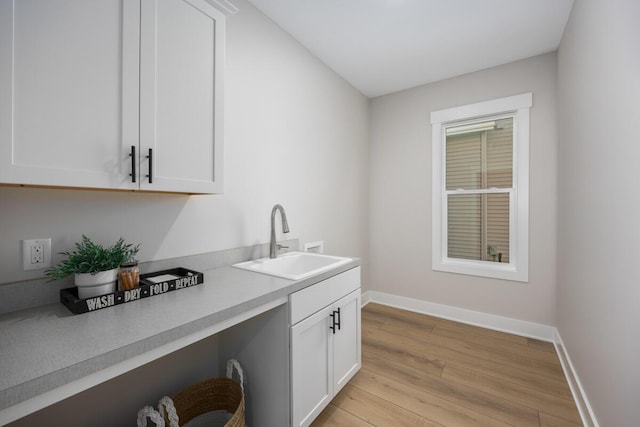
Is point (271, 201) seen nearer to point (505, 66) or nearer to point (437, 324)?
point (437, 324)

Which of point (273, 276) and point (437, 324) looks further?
point (437, 324)

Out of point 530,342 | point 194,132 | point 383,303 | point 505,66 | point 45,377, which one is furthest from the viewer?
point 383,303

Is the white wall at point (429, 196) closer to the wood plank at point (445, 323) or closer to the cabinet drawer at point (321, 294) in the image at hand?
the wood plank at point (445, 323)

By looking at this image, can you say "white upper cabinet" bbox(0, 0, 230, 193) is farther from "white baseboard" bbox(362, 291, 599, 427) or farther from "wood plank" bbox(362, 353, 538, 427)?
"white baseboard" bbox(362, 291, 599, 427)

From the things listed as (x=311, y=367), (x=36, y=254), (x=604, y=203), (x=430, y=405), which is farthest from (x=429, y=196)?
(x=36, y=254)

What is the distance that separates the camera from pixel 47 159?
0.89 metres

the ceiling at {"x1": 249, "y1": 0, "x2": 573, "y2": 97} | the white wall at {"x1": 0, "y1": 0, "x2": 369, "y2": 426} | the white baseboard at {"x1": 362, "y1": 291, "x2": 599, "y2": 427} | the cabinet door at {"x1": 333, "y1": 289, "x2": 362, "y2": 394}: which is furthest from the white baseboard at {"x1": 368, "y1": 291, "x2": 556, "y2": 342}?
the ceiling at {"x1": 249, "y1": 0, "x2": 573, "y2": 97}

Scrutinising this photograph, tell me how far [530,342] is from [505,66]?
253 cm

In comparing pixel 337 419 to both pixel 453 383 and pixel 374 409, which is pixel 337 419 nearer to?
pixel 374 409

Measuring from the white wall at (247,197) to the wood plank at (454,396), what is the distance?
112cm

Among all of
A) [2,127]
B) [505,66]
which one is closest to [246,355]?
[2,127]

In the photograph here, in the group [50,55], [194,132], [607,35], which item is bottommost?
[194,132]

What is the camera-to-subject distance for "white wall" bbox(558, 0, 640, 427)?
1.06m

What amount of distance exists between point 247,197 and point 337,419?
1.44 metres
